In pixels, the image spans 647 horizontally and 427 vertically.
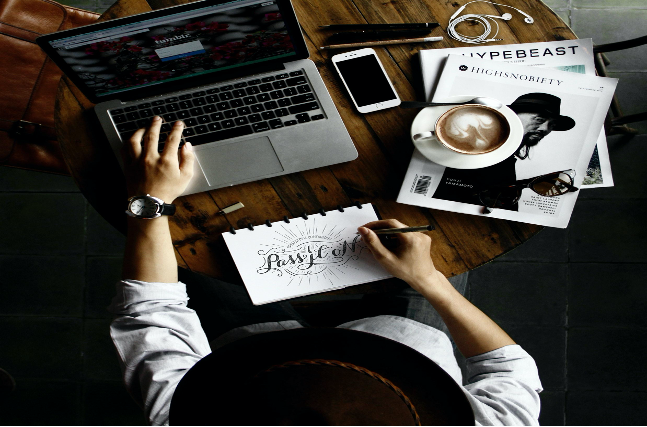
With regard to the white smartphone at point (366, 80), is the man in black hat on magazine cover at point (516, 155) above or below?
below

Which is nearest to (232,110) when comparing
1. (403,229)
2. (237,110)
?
(237,110)

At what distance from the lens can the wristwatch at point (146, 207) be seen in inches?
39.9

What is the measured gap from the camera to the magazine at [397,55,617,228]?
3.48 ft

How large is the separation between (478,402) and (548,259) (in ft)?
3.69

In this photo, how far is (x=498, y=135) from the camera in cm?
102

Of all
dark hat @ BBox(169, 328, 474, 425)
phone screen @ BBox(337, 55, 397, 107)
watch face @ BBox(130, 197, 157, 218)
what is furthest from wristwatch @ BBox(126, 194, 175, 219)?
phone screen @ BBox(337, 55, 397, 107)

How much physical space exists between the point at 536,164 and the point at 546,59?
0.28m

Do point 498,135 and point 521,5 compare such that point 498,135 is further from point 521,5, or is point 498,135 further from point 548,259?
point 548,259

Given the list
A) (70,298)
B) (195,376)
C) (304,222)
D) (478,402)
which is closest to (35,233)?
(70,298)

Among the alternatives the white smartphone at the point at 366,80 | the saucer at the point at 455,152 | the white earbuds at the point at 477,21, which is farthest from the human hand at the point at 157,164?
the white earbuds at the point at 477,21

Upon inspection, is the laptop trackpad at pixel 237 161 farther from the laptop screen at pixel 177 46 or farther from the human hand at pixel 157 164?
the laptop screen at pixel 177 46

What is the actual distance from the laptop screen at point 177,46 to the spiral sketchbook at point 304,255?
394 mm

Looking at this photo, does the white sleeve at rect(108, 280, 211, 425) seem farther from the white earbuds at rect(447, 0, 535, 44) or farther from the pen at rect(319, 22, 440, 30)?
the white earbuds at rect(447, 0, 535, 44)

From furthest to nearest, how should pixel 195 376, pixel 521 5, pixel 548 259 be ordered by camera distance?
pixel 548 259 < pixel 521 5 < pixel 195 376
